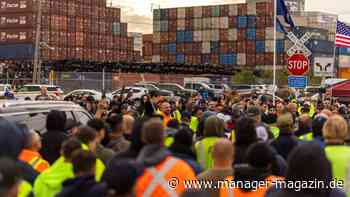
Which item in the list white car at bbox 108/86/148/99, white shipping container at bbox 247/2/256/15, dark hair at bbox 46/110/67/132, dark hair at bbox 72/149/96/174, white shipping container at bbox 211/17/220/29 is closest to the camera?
dark hair at bbox 72/149/96/174

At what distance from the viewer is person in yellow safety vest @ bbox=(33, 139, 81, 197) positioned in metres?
5.58

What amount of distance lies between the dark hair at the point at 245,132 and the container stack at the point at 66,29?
253 feet

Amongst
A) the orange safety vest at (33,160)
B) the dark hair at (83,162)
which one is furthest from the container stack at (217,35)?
the dark hair at (83,162)

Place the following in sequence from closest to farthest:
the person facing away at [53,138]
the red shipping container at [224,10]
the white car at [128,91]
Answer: the person facing away at [53,138] < the white car at [128,91] < the red shipping container at [224,10]

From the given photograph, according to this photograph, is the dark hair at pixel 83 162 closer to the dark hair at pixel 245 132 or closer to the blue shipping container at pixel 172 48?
the dark hair at pixel 245 132

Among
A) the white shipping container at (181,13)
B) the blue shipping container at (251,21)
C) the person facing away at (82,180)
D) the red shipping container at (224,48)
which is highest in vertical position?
the white shipping container at (181,13)

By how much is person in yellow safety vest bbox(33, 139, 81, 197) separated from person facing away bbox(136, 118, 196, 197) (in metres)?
0.70

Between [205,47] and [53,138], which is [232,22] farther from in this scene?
[53,138]

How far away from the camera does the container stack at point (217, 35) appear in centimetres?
10412

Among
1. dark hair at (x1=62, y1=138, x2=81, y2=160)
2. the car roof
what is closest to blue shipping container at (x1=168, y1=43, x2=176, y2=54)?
the car roof

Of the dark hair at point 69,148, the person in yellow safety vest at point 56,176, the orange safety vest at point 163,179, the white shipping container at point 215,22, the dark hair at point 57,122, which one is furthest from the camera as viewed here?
the white shipping container at point 215,22

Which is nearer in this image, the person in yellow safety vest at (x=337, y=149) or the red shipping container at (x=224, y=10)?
the person in yellow safety vest at (x=337, y=149)

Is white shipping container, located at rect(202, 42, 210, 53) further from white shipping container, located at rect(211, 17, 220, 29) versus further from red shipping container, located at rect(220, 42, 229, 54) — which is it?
white shipping container, located at rect(211, 17, 220, 29)

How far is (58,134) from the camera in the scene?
25.7 feet
